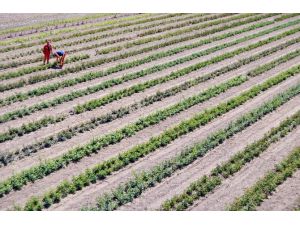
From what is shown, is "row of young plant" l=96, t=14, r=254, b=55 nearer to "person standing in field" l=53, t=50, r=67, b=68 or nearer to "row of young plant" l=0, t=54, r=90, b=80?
"row of young plant" l=0, t=54, r=90, b=80

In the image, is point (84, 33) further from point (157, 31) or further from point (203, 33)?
point (203, 33)

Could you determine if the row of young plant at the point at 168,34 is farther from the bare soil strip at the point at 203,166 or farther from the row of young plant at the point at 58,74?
the bare soil strip at the point at 203,166

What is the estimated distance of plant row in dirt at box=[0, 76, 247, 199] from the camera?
14.6 meters

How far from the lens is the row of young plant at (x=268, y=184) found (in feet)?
44.1

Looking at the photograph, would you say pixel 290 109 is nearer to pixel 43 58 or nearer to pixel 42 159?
pixel 42 159

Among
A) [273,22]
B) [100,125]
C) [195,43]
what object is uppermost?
[273,22]

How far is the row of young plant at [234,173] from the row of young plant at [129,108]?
6.10m

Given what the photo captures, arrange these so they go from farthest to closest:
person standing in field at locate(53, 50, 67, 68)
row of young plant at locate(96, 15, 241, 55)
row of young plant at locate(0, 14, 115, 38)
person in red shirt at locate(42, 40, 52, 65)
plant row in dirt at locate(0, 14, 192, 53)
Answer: row of young plant at locate(0, 14, 115, 38) → plant row in dirt at locate(0, 14, 192, 53) → row of young plant at locate(96, 15, 241, 55) → person standing in field at locate(53, 50, 67, 68) → person in red shirt at locate(42, 40, 52, 65)

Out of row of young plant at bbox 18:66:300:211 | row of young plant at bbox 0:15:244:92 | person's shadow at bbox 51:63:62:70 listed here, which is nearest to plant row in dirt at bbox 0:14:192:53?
person's shadow at bbox 51:63:62:70

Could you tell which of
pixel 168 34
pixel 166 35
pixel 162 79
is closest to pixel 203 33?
pixel 168 34

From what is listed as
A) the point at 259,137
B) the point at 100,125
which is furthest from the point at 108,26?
the point at 259,137

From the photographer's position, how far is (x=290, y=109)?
20.4 m

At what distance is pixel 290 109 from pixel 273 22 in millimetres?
18651

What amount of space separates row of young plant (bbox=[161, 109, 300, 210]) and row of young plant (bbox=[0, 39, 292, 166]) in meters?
6.10
